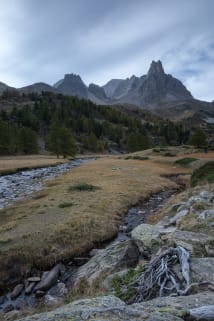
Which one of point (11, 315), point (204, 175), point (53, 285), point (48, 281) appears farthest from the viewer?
point (204, 175)

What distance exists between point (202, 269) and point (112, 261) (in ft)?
14.2

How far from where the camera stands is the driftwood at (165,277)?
709 centimetres

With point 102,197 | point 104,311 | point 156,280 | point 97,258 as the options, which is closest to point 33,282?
point 97,258

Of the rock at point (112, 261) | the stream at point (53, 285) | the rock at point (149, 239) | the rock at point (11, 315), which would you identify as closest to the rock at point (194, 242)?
the rock at point (149, 239)

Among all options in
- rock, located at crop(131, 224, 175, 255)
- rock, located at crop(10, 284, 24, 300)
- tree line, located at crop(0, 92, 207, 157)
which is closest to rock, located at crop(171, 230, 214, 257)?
rock, located at crop(131, 224, 175, 255)

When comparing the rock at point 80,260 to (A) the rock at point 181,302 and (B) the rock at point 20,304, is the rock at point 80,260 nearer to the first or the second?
(B) the rock at point 20,304

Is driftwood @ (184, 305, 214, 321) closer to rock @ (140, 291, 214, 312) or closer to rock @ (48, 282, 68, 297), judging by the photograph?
rock @ (140, 291, 214, 312)

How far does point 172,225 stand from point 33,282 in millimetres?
7741

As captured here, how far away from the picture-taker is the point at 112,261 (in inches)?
439

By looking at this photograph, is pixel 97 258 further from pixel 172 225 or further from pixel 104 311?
pixel 104 311

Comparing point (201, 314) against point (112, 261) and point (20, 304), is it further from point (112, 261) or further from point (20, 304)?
point (20, 304)

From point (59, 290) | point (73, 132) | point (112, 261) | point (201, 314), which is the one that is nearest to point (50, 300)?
point (59, 290)

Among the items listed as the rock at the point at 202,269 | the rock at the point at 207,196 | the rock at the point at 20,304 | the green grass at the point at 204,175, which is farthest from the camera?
the green grass at the point at 204,175

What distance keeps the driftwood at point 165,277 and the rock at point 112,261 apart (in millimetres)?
2740
